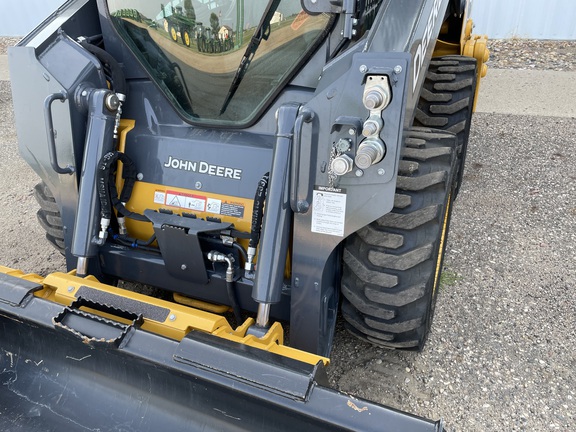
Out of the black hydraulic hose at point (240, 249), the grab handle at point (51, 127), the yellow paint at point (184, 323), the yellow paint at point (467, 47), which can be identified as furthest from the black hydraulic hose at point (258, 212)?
the yellow paint at point (467, 47)

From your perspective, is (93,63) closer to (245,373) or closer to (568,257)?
(245,373)

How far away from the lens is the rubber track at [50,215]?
8.58 feet

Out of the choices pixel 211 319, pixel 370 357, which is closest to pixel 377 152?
pixel 211 319

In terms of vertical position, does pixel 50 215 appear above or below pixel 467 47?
below

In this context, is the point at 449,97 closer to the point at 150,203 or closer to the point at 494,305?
the point at 494,305

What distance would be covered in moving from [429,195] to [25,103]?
1.82m

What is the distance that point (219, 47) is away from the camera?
2406 millimetres

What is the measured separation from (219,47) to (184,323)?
1.26m

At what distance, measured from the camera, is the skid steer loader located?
177 cm

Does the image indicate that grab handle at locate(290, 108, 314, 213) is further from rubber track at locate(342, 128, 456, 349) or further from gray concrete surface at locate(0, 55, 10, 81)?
gray concrete surface at locate(0, 55, 10, 81)

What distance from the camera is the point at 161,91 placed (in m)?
2.54

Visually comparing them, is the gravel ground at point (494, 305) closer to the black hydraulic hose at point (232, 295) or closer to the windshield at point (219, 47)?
the black hydraulic hose at point (232, 295)

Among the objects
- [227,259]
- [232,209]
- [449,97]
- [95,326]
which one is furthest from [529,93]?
[95,326]

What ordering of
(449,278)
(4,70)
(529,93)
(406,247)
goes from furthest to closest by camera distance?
(4,70) < (529,93) < (449,278) < (406,247)
